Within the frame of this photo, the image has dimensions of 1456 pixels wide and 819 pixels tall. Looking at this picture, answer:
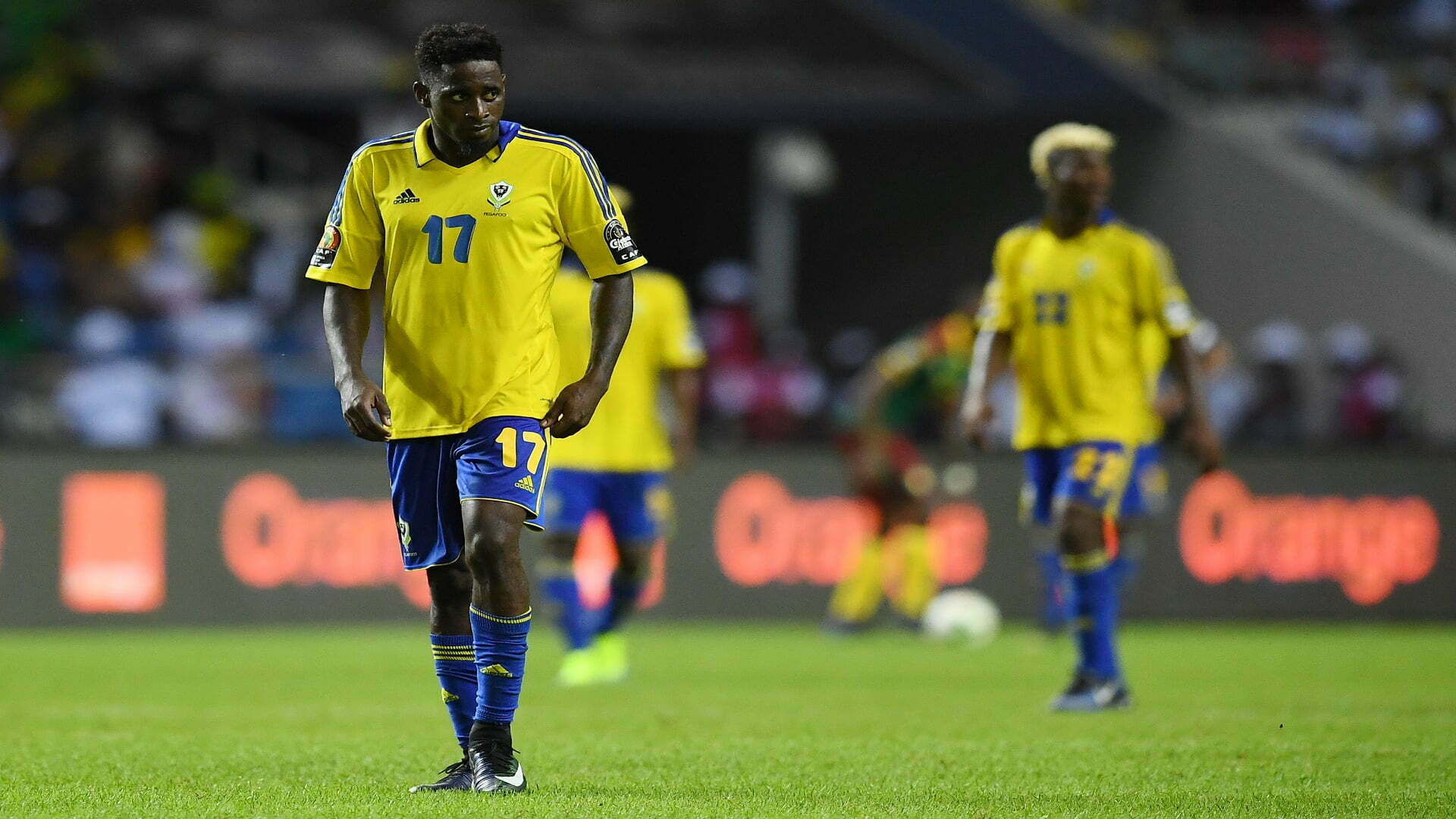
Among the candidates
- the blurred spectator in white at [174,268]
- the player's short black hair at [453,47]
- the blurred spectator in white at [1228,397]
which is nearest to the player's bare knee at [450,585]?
the player's short black hair at [453,47]

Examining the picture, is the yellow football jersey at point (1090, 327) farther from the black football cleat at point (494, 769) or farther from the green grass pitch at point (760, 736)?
the black football cleat at point (494, 769)

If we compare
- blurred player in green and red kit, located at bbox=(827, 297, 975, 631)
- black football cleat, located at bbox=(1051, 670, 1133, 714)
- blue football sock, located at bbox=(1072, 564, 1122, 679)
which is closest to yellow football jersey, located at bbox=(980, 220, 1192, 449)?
blue football sock, located at bbox=(1072, 564, 1122, 679)

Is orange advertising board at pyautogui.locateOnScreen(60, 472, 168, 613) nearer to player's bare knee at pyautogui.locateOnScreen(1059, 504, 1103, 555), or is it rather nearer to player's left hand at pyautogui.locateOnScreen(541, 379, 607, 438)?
player's bare knee at pyautogui.locateOnScreen(1059, 504, 1103, 555)

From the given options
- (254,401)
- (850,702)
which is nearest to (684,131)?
(254,401)

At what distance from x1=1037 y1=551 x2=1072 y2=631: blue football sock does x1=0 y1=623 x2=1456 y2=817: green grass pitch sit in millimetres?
473

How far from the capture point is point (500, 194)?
607 centimetres

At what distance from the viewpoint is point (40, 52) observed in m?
21.9

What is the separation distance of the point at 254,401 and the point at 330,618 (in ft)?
5.47

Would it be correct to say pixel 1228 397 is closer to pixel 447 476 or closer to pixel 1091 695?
pixel 1091 695

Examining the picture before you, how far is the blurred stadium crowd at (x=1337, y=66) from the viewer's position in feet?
72.8

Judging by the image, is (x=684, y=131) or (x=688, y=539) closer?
(x=688, y=539)

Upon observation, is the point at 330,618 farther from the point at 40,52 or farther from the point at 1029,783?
the point at 1029,783

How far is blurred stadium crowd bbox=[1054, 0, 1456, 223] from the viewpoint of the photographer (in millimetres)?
22203

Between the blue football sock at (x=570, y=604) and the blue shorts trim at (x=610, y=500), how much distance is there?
28 centimetres
